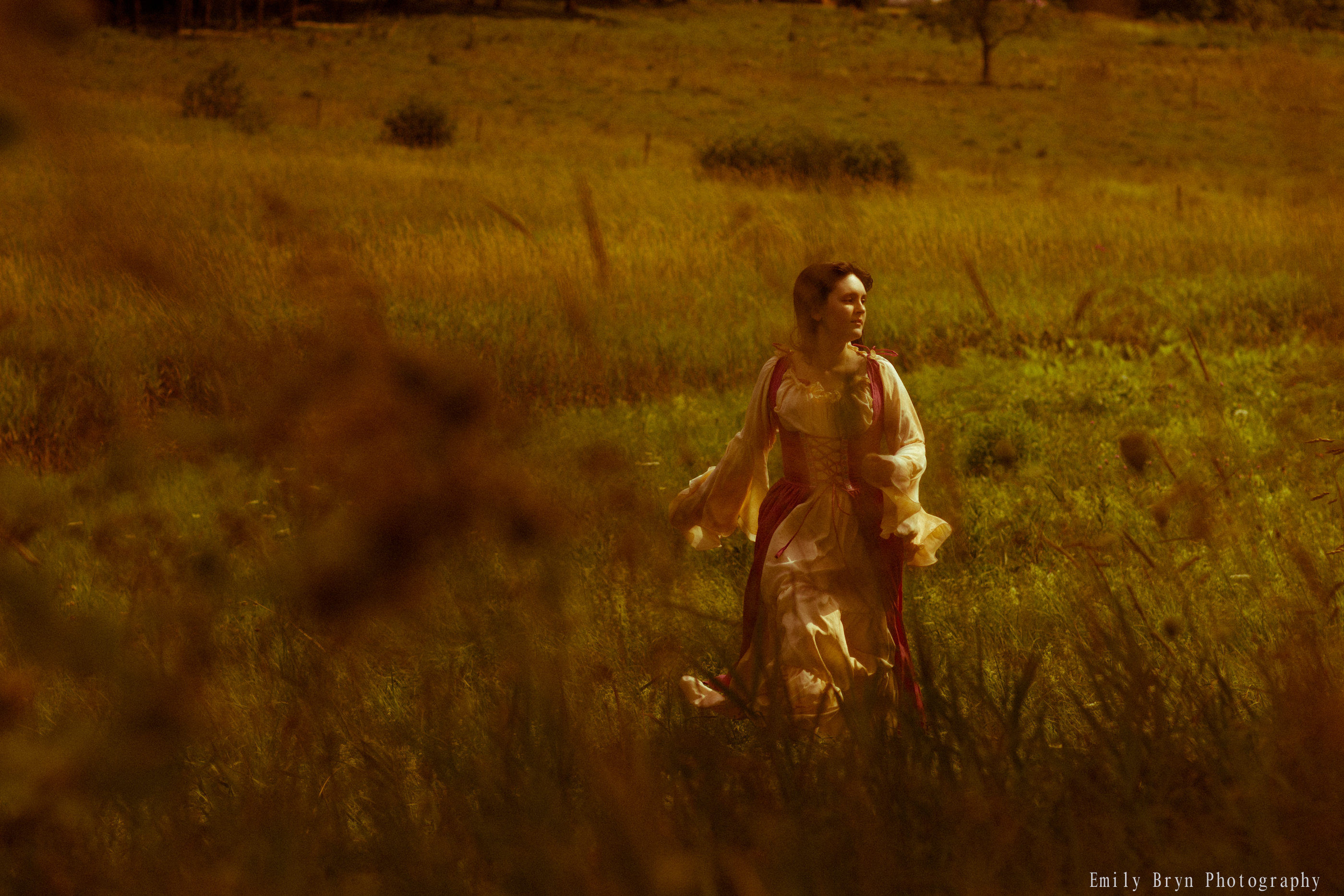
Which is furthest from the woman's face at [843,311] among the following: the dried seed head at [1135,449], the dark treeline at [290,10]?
the dark treeline at [290,10]

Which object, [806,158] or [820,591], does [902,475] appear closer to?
[820,591]

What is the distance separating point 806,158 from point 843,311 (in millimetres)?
18470

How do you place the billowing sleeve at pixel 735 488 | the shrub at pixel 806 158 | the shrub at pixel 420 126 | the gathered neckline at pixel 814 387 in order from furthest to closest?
the shrub at pixel 420 126 → the shrub at pixel 806 158 → the billowing sleeve at pixel 735 488 → the gathered neckline at pixel 814 387

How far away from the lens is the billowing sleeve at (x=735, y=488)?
10.5 feet

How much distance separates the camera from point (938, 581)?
4.59m

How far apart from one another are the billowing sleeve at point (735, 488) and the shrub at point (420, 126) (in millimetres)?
22383

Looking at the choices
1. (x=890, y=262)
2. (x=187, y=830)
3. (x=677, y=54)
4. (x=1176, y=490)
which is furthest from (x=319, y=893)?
(x=677, y=54)

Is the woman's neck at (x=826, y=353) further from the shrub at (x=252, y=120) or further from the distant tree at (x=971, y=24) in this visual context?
the distant tree at (x=971, y=24)

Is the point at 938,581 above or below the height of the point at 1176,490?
below

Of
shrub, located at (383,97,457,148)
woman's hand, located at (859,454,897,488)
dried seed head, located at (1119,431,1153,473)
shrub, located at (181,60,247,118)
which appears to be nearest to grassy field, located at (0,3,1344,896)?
dried seed head, located at (1119,431,1153,473)

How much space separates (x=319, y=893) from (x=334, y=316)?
0.96 metres

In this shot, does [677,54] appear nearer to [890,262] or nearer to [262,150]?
[262,150]

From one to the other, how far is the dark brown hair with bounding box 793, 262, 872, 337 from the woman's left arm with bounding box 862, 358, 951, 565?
202mm

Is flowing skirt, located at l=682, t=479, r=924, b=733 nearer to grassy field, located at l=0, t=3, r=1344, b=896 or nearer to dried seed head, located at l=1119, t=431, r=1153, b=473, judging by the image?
grassy field, located at l=0, t=3, r=1344, b=896
